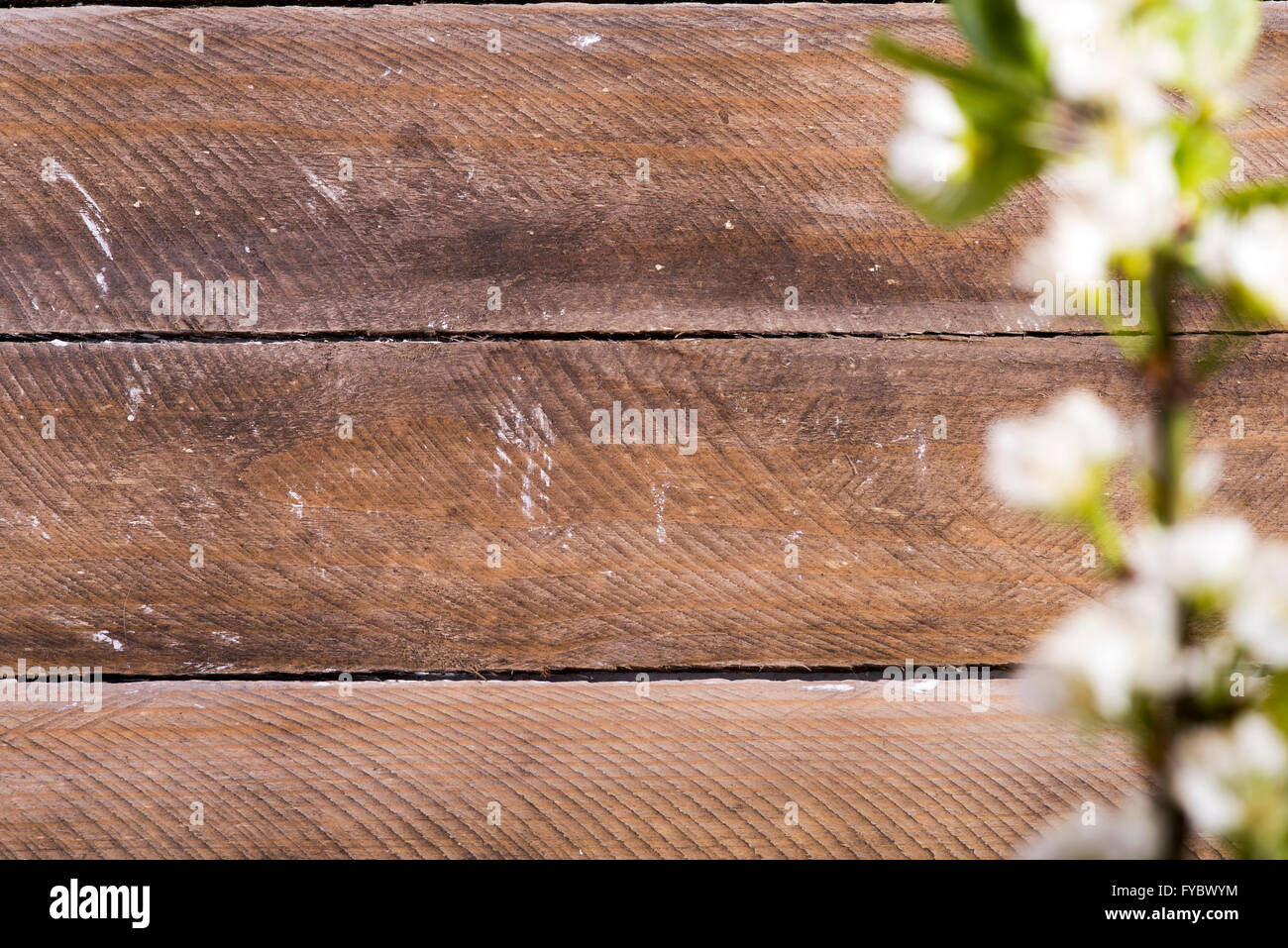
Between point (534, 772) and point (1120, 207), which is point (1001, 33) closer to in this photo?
point (1120, 207)

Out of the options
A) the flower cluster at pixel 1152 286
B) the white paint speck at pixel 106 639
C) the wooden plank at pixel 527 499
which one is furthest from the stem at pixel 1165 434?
the white paint speck at pixel 106 639

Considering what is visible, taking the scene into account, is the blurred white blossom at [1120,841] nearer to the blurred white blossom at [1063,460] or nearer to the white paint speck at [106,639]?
the blurred white blossom at [1063,460]

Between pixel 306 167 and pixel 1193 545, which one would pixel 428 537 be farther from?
pixel 1193 545

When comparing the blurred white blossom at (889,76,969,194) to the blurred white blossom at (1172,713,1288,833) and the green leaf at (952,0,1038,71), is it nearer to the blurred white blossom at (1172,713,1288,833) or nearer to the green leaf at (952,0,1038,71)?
the green leaf at (952,0,1038,71)

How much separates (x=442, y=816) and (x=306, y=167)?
0.45 m

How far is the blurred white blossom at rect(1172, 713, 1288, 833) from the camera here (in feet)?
0.60

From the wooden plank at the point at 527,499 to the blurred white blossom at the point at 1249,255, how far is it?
1.43 ft

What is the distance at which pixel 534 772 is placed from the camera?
2.05 feet

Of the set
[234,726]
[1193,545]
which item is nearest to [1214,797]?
[1193,545]

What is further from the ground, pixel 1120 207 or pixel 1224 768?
pixel 1120 207

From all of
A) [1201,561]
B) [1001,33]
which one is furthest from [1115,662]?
[1001,33]

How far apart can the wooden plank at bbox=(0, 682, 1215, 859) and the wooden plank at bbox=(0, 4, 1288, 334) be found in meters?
0.26

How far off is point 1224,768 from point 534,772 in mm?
498

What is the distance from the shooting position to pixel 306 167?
2.10ft
